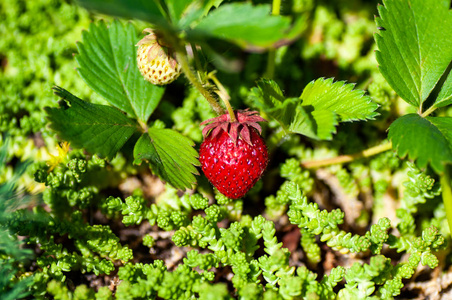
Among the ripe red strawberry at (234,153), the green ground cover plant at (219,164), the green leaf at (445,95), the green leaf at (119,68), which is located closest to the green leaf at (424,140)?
the green ground cover plant at (219,164)

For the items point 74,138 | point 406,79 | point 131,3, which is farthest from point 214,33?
point 406,79

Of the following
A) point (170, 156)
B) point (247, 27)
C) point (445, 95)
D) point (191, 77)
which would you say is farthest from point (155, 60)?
point (445, 95)

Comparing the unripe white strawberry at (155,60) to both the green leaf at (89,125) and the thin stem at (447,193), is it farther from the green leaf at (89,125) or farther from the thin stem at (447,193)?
the thin stem at (447,193)

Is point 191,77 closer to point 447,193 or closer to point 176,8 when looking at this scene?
point 176,8

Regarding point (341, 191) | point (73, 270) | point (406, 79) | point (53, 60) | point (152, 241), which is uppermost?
point (406, 79)

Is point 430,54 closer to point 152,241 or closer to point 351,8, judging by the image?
point 351,8

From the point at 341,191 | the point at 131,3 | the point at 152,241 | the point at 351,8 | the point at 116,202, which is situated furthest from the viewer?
the point at 351,8

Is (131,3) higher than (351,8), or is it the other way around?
(131,3)
